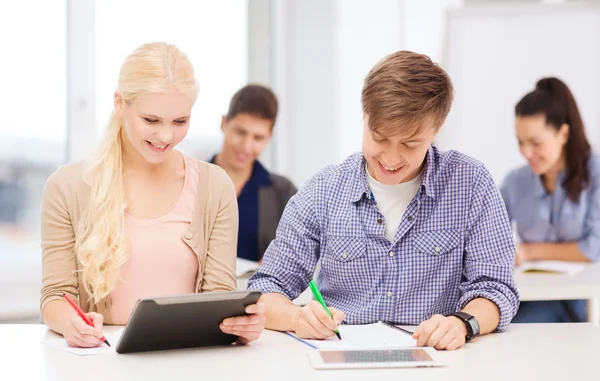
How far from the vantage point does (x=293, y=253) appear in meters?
1.79

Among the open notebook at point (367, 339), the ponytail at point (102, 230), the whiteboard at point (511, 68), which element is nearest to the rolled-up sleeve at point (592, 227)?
the whiteboard at point (511, 68)

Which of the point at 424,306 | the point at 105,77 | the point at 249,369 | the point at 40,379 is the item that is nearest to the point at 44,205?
the point at 40,379

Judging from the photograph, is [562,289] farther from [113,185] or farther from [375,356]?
[113,185]

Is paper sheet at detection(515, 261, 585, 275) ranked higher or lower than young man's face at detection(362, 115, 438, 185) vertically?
lower

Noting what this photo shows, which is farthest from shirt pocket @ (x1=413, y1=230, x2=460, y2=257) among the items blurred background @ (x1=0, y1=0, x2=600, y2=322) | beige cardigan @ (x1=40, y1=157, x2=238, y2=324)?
blurred background @ (x1=0, y1=0, x2=600, y2=322)

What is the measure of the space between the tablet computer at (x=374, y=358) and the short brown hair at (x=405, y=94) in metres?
0.47

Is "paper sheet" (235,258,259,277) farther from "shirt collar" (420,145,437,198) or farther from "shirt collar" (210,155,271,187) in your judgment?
"shirt collar" (420,145,437,198)

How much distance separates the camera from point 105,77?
3721 millimetres

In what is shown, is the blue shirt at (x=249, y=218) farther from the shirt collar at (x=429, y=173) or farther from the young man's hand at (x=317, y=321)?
the young man's hand at (x=317, y=321)

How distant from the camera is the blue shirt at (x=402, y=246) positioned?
1766mm

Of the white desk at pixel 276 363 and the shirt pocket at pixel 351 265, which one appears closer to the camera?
the white desk at pixel 276 363

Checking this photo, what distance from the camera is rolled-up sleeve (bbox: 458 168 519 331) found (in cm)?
168

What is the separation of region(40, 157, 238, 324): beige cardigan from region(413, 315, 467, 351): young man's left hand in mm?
535

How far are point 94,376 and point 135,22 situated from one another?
2.97 metres
